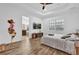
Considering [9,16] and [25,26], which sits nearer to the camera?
[9,16]

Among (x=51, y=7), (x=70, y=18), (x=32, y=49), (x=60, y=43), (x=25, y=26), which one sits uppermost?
(x=51, y=7)

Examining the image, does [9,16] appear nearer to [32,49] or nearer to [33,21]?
[33,21]

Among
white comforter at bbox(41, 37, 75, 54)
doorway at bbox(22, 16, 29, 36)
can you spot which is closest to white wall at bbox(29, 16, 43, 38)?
doorway at bbox(22, 16, 29, 36)

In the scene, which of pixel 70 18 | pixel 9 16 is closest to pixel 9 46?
pixel 9 16

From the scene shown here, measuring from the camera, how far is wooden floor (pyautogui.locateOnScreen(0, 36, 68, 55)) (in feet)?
6.50

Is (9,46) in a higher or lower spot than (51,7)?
lower

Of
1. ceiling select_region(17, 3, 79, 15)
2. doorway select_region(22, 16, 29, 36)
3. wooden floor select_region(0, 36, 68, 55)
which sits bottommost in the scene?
wooden floor select_region(0, 36, 68, 55)

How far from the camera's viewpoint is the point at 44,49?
6.69 ft

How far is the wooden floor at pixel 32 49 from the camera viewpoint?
1.98 metres

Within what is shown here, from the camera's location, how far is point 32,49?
204cm

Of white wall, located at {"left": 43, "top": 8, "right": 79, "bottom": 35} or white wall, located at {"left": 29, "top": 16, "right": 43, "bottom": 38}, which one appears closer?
white wall, located at {"left": 43, "top": 8, "right": 79, "bottom": 35}

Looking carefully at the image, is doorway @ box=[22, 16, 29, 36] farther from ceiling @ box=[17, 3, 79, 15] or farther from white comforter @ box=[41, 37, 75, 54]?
white comforter @ box=[41, 37, 75, 54]
